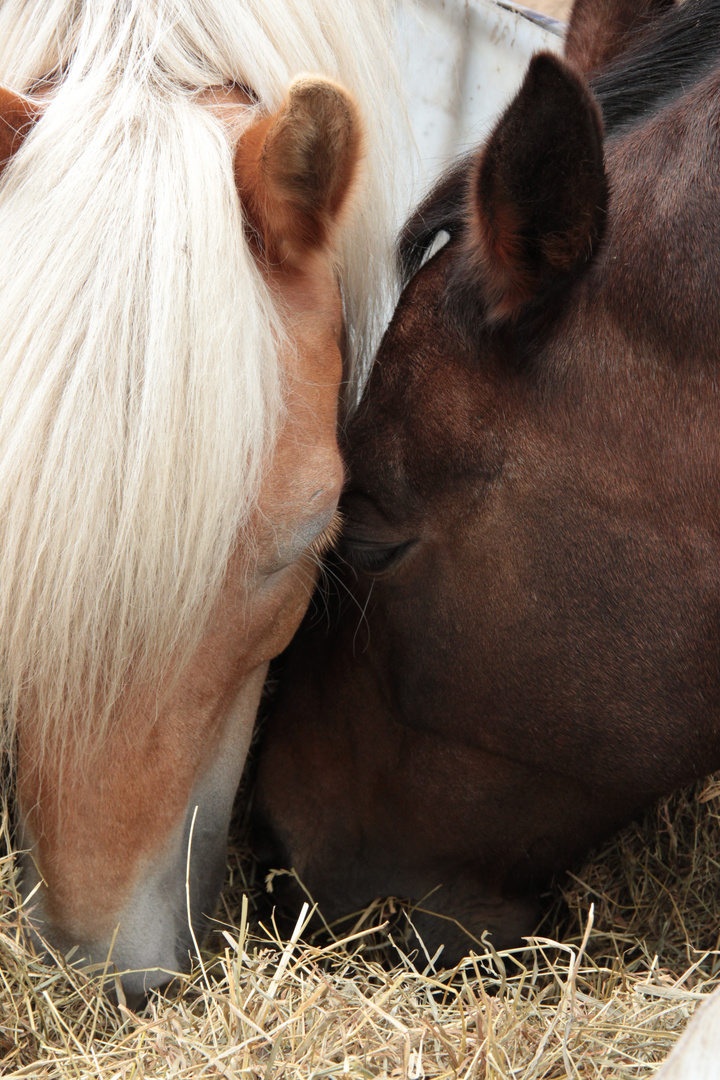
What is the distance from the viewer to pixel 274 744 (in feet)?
5.86

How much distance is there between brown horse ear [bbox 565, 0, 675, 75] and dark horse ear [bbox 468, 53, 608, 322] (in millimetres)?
653

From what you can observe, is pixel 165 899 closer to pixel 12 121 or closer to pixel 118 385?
pixel 118 385

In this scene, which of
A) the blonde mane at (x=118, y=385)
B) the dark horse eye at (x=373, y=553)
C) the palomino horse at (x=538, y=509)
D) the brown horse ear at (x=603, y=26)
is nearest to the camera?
the blonde mane at (x=118, y=385)

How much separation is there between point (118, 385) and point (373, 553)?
0.56 m

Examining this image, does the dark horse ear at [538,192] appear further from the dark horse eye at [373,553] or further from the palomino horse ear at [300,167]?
the dark horse eye at [373,553]

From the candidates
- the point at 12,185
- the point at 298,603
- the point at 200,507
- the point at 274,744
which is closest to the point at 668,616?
the point at 298,603

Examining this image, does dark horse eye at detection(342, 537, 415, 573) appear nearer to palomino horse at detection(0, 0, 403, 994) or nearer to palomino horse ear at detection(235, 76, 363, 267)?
palomino horse at detection(0, 0, 403, 994)

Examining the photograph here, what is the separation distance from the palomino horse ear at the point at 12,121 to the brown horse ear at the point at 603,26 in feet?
3.37

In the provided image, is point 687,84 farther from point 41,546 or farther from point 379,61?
point 41,546

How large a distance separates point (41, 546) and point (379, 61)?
1100 mm

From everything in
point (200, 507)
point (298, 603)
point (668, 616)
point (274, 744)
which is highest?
point (200, 507)

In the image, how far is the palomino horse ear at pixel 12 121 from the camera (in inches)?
45.3

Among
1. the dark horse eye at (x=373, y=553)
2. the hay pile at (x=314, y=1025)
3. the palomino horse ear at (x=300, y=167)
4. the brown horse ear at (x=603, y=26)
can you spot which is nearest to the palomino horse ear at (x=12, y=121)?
the palomino horse ear at (x=300, y=167)

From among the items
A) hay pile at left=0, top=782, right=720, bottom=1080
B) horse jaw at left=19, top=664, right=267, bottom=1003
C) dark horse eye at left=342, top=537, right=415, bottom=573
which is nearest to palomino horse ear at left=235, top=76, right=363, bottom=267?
dark horse eye at left=342, top=537, right=415, bottom=573
